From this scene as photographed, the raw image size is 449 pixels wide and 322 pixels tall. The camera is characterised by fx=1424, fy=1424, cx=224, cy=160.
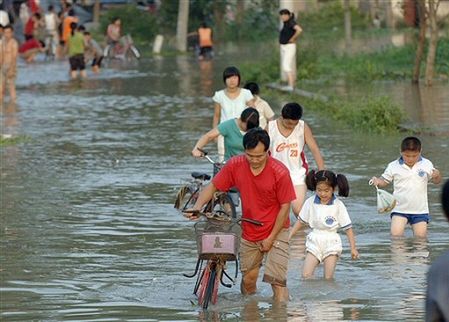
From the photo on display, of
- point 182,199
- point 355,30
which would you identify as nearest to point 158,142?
point 182,199

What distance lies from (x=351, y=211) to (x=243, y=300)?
166 inches

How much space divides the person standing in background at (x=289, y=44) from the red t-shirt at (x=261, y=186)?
18.6 m

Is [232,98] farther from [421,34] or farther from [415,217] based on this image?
[421,34]

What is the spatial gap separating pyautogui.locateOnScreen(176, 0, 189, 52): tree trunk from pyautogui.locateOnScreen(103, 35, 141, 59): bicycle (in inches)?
135

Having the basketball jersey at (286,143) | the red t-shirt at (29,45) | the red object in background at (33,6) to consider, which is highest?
the red object in background at (33,6)

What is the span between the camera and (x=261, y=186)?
9.70 m

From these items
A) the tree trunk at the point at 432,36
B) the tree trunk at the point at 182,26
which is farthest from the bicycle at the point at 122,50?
the tree trunk at the point at 432,36

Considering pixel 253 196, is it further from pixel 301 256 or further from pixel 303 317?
pixel 301 256

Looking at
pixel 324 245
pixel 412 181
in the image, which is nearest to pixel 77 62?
pixel 412 181

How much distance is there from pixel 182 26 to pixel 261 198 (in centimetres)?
3953

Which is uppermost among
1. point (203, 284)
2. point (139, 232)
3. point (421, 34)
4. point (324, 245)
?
point (421, 34)

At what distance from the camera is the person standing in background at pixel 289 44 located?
28.7 meters

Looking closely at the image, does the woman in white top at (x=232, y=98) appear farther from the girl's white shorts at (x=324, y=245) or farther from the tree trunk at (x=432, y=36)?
the tree trunk at (x=432, y=36)

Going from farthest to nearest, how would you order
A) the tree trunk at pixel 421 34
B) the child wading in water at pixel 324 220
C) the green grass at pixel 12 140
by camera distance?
the tree trunk at pixel 421 34, the green grass at pixel 12 140, the child wading in water at pixel 324 220
